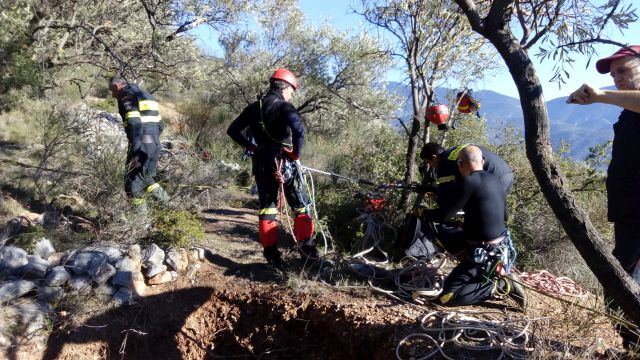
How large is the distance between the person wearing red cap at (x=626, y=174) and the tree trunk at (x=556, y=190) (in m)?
0.76

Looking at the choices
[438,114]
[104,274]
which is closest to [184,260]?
[104,274]

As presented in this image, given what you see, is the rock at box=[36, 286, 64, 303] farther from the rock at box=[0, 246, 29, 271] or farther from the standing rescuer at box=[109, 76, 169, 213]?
the standing rescuer at box=[109, 76, 169, 213]

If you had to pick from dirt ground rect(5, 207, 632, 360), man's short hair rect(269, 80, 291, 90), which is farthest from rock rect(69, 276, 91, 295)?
man's short hair rect(269, 80, 291, 90)

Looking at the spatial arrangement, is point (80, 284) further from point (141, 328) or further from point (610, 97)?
point (610, 97)

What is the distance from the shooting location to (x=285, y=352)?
4180mm

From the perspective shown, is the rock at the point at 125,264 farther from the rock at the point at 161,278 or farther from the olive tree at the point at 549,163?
the olive tree at the point at 549,163

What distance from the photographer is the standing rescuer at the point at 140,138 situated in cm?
528

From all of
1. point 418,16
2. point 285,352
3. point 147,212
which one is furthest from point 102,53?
point 285,352

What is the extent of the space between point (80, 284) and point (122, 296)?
36 cm

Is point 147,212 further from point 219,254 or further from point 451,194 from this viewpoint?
point 451,194

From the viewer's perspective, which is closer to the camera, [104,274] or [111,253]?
[104,274]

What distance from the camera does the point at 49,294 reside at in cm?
395

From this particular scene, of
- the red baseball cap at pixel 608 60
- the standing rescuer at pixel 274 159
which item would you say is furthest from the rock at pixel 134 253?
the red baseball cap at pixel 608 60

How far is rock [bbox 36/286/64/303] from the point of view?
12.8 ft
